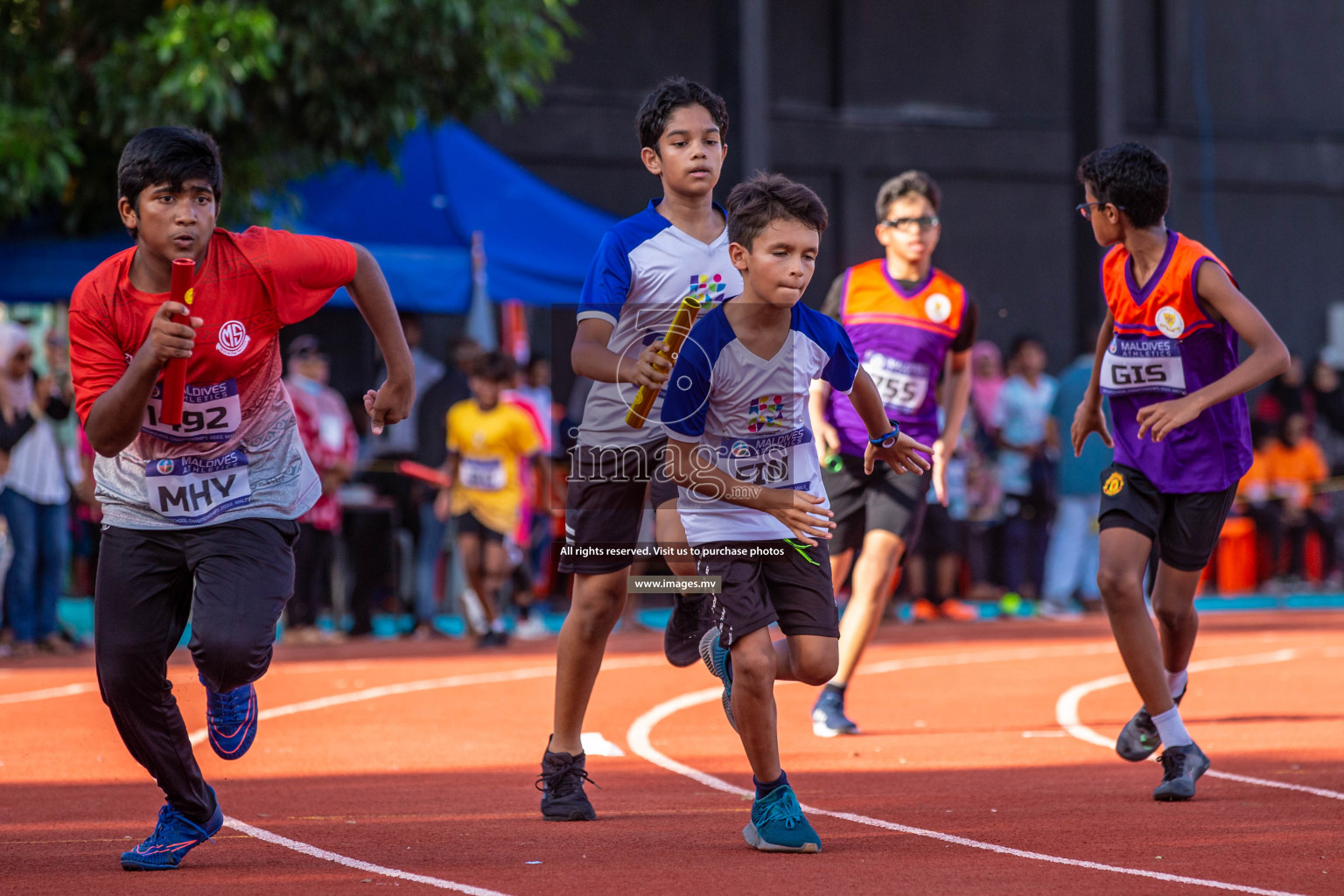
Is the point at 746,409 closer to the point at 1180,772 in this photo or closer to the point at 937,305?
the point at 1180,772

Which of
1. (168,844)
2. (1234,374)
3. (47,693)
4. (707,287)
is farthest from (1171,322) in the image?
(47,693)

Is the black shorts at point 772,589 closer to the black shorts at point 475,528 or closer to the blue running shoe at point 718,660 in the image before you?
the blue running shoe at point 718,660

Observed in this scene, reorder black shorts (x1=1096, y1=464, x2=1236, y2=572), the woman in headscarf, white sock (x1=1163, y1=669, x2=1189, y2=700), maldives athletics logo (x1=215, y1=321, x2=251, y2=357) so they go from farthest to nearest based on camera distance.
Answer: the woman in headscarf → white sock (x1=1163, y1=669, x2=1189, y2=700) → black shorts (x1=1096, y1=464, x2=1236, y2=572) → maldives athletics logo (x1=215, y1=321, x2=251, y2=357)

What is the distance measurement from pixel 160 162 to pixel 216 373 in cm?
59

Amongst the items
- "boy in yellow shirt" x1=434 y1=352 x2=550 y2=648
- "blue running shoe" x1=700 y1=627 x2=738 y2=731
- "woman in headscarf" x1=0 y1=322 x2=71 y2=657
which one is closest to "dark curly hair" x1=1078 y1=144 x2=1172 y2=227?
"blue running shoe" x1=700 y1=627 x2=738 y2=731

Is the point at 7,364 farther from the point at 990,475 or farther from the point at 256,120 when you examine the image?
the point at 990,475

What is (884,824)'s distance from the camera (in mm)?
5832

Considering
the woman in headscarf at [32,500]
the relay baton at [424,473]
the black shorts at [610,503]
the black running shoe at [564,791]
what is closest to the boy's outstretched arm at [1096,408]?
the black shorts at [610,503]

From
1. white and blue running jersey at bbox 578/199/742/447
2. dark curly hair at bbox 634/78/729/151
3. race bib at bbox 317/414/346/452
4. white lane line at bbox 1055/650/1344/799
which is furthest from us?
race bib at bbox 317/414/346/452

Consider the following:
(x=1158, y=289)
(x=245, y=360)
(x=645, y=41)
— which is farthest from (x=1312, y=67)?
(x=245, y=360)

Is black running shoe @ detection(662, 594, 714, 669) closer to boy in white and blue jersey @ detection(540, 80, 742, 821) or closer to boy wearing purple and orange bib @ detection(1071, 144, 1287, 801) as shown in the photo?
boy in white and blue jersey @ detection(540, 80, 742, 821)

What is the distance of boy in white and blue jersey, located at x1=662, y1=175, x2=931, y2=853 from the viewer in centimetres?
516

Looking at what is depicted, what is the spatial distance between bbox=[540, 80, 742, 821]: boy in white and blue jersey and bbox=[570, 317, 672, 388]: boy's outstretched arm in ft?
0.19

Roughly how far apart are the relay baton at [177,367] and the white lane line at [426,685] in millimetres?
3761
